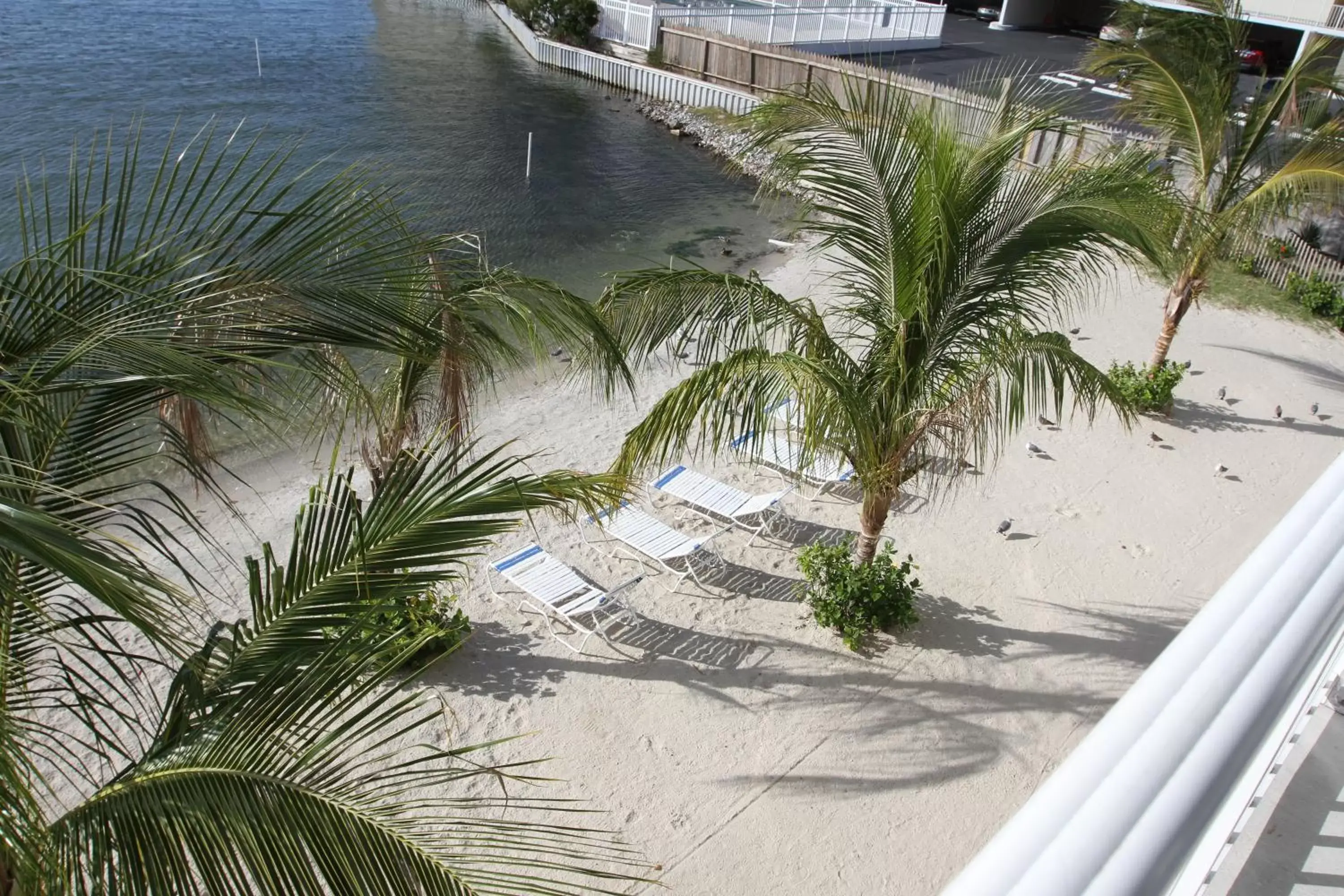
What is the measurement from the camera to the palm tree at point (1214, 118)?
9.87m

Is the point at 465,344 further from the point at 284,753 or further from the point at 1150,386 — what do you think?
the point at 1150,386

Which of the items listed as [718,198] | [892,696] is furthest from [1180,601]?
[718,198]

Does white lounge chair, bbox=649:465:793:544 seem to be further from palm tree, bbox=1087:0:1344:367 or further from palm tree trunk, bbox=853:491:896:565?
palm tree, bbox=1087:0:1344:367

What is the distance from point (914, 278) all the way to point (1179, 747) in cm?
537

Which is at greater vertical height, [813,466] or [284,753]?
[284,753]

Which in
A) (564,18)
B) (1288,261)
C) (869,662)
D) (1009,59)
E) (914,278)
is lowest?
(869,662)

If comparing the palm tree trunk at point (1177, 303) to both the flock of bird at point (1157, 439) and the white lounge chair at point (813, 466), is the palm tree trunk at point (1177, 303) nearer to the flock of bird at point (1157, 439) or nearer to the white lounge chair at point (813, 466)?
the flock of bird at point (1157, 439)

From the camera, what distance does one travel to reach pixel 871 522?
7168mm

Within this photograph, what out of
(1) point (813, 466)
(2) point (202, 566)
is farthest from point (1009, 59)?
(2) point (202, 566)

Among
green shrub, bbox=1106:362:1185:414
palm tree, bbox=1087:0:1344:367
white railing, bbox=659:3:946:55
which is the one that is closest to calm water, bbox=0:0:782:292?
Answer: white railing, bbox=659:3:946:55

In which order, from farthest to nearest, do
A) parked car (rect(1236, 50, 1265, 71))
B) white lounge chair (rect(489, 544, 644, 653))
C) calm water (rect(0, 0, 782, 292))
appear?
1. parked car (rect(1236, 50, 1265, 71))
2. calm water (rect(0, 0, 782, 292))
3. white lounge chair (rect(489, 544, 644, 653))

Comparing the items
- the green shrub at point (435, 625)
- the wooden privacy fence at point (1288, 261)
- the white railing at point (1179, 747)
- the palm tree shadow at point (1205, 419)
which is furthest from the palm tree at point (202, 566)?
the wooden privacy fence at point (1288, 261)

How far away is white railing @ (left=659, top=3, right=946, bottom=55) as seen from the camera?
26859 mm

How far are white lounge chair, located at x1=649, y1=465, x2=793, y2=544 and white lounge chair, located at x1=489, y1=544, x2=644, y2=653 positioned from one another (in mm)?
1240
